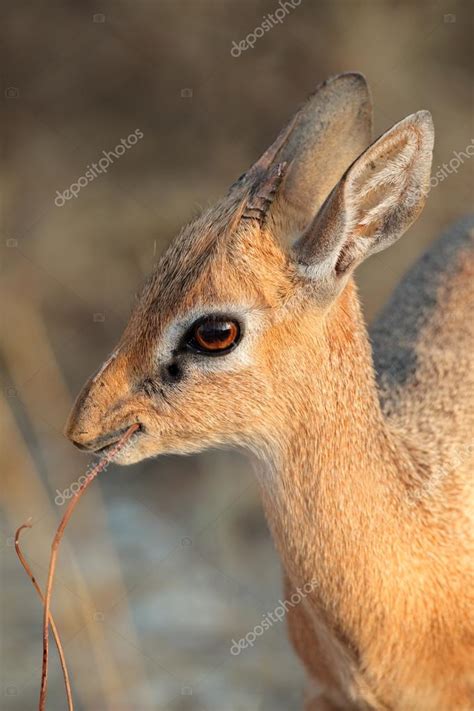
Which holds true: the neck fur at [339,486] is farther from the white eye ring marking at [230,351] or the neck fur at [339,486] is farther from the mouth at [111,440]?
the mouth at [111,440]

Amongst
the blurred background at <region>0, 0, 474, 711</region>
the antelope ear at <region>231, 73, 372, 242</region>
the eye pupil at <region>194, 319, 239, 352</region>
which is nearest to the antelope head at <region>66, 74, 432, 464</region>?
the eye pupil at <region>194, 319, 239, 352</region>

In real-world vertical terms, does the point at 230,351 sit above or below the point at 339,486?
above

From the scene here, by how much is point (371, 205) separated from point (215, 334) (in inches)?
20.1

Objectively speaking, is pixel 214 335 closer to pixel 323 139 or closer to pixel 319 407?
pixel 319 407

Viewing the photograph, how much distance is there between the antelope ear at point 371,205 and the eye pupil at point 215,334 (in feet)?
0.79

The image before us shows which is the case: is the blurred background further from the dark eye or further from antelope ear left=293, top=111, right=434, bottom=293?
antelope ear left=293, top=111, right=434, bottom=293

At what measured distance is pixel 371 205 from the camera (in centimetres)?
298

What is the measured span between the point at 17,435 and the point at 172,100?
8.76ft

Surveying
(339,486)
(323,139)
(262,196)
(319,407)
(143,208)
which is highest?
(143,208)

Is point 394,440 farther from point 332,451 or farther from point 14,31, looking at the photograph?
point 14,31

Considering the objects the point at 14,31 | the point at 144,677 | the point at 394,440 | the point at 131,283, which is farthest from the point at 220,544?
the point at 14,31

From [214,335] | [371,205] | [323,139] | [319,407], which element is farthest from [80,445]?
[323,139]

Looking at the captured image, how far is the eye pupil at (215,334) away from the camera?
292 cm

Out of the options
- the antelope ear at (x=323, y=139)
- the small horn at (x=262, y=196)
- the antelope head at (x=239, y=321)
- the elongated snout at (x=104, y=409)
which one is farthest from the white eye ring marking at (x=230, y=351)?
the antelope ear at (x=323, y=139)
